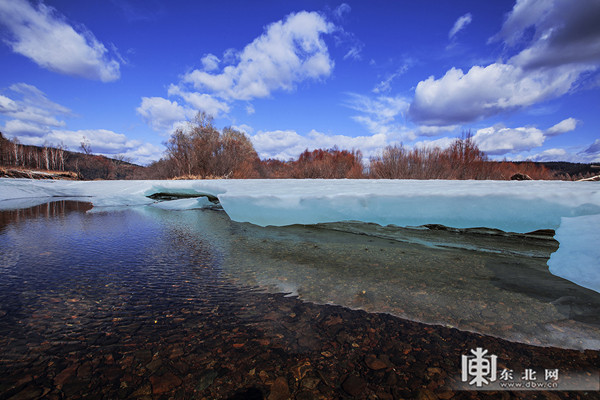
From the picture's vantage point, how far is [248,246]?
2.30 meters

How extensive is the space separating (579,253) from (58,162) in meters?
35.6

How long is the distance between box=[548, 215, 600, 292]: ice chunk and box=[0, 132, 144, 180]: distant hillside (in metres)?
23.5

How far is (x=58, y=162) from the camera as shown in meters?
25.8

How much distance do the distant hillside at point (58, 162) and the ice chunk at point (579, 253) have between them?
23.5 meters

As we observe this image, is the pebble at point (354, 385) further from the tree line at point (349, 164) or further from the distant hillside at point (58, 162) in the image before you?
the distant hillside at point (58, 162)

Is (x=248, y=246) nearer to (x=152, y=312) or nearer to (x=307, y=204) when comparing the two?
(x=307, y=204)

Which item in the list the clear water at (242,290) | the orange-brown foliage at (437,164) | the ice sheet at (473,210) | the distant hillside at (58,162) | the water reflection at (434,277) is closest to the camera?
the clear water at (242,290)

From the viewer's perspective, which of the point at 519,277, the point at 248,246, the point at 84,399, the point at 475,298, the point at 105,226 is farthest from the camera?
the point at 105,226

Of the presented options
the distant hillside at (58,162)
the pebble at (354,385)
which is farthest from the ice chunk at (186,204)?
the distant hillside at (58,162)

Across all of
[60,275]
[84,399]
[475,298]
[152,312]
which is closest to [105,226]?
[60,275]

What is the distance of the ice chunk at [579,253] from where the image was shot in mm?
1155

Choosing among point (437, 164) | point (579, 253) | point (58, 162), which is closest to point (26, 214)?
point (579, 253)

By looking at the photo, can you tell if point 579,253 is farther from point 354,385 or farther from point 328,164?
point 328,164

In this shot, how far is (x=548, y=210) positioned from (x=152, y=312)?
2098 mm
